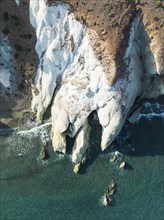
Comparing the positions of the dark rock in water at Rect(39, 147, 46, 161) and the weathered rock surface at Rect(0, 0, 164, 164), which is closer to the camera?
the weathered rock surface at Rect(0, 0, 164, 164)

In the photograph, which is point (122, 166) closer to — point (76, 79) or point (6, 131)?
point (76, 79)

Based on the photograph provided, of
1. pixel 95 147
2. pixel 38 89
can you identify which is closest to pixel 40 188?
pixel 95 147

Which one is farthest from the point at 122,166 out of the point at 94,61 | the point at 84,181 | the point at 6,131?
the point at 6,131

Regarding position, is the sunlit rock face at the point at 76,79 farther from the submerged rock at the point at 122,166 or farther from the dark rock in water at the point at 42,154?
the submerged rock at the point at 122,166

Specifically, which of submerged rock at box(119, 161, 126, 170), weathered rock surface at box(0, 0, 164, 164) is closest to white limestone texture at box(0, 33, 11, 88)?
weathered rock surface at box(0, 0, 164, 164)

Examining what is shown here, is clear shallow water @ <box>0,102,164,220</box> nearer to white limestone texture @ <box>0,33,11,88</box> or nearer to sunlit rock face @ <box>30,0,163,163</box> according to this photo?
sunlit rock face @ <box>30,0,163,163</box>

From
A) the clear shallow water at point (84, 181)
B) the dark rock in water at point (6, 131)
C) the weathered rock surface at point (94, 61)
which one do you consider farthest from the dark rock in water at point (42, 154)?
the dark rock in water at point (6, 131)
